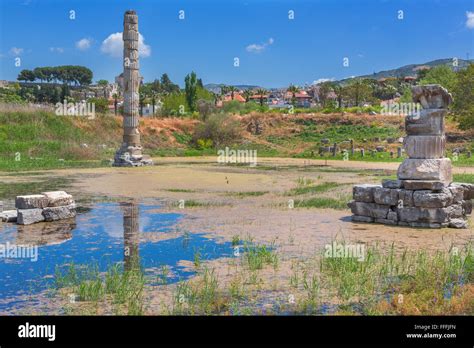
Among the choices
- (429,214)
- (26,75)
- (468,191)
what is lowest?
(429,214)

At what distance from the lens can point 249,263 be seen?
29.9 feet

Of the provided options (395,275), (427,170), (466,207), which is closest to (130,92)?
(427,170)

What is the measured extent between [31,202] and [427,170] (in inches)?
350

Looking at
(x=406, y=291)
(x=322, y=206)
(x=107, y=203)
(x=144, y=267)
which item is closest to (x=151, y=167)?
(x=107, y=203)

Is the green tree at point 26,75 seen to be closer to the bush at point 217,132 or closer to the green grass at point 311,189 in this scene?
the bush at point 217,132

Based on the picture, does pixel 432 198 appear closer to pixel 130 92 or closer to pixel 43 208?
pixel 43 208

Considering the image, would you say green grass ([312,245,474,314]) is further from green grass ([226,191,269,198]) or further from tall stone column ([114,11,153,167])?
tall stone column ([114,11,153,167])

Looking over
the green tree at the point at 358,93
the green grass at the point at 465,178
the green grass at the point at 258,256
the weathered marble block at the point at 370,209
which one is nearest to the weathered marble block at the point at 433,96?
the weathered marble block at the point at 370,209

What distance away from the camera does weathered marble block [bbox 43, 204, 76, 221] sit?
13258mm

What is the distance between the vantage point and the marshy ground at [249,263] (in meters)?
7.00

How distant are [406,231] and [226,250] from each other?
4.14 meters

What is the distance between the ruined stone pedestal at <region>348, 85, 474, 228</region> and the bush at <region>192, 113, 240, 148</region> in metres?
35.9

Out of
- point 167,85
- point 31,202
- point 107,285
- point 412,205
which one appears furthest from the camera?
point 167,85

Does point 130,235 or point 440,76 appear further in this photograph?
point 440,76
